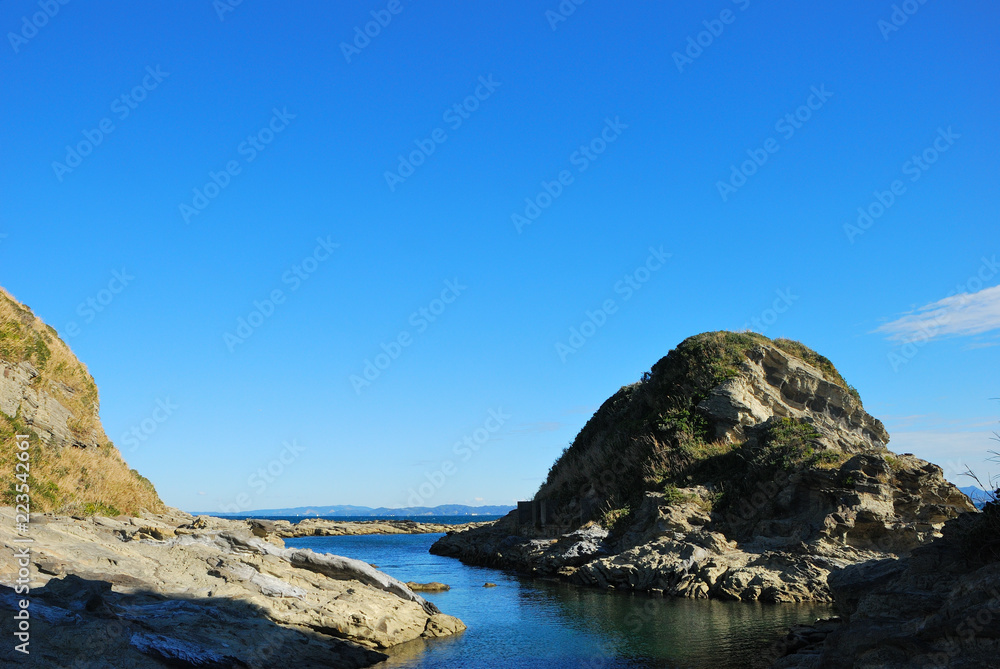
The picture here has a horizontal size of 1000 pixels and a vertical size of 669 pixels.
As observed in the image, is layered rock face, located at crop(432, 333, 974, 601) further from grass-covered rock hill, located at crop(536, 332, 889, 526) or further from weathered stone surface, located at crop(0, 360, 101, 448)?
weathered stone surface, located at crop(0, 360, 101, 448)

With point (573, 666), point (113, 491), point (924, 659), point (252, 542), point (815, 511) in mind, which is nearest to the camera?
point (924, 659)

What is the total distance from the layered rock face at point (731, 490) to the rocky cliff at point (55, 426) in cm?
1921

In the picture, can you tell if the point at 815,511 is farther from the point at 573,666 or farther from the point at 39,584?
the point at 39,584

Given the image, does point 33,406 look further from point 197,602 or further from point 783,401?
point 783,401

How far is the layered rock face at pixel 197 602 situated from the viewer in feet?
36.0

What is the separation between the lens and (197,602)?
13.8 meters

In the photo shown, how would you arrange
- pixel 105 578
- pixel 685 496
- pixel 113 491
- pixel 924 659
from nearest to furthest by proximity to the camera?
pixel 924 659, pixel 105 578, pixel 113 491, pixel 685 496

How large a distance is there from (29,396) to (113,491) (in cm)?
409

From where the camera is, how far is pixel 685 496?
31.2 m

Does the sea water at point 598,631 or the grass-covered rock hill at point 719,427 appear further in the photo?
the grass-covered rock hill at point 719,427

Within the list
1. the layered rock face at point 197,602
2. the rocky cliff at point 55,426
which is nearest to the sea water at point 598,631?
the layered rock face at point 197,602

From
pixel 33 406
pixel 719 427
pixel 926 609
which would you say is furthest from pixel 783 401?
pixel 33 406

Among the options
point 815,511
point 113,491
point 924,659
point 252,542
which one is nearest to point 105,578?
point 252,542

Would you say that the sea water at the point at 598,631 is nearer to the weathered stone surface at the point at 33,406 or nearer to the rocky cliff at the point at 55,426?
the rocky cliff at the point at 55,426
